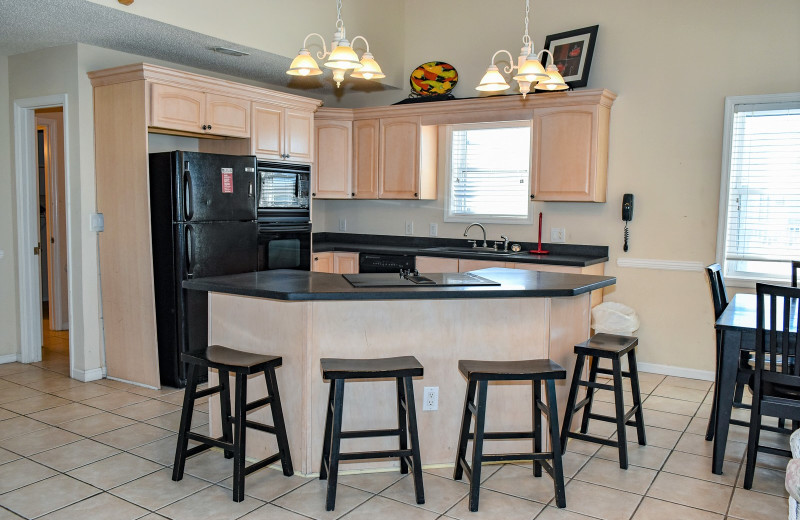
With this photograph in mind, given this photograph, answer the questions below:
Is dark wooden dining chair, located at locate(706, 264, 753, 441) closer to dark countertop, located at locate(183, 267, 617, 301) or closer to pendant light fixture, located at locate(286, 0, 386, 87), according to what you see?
dark countertop, located at locate(183, 267, 617, 301)

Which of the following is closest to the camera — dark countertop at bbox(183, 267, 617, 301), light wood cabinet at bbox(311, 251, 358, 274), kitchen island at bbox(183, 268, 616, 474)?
dark countertop at bbox(183, 267, 617, 301)

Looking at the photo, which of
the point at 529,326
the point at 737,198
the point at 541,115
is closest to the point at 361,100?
the point at 541,115

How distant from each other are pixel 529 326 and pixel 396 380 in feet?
2.44

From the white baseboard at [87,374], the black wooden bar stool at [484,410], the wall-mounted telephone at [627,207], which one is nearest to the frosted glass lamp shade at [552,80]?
the black wooden bar stool at [484,410]

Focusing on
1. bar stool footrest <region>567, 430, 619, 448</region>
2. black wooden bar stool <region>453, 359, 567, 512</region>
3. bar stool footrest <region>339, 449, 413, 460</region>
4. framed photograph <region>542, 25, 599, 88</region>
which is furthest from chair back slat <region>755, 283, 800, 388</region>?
framed photograph <region>542, 25, 599, 88</region>

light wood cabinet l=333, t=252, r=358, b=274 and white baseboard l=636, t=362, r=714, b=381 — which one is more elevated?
light wood cabinet l=333, t=252, r=358, b=274

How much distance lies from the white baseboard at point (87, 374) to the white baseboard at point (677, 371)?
4.23 m

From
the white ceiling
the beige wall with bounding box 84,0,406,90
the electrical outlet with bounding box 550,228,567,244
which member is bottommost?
the electrical outlet with bounding box 550,228,567,244

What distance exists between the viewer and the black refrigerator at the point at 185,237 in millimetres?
4504

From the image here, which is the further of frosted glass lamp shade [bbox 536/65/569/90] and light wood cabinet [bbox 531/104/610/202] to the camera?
light wood cabinet [bbox 531/104/610/202]

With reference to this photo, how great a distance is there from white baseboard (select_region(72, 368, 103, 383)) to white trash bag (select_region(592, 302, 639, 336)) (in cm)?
387

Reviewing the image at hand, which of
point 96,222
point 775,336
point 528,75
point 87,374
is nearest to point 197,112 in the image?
point 96,222

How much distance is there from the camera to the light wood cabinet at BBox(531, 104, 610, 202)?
5094 mm

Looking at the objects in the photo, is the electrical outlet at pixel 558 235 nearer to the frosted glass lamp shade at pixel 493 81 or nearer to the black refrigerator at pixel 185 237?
the frosted glass lamp shade at pixel 493 81
